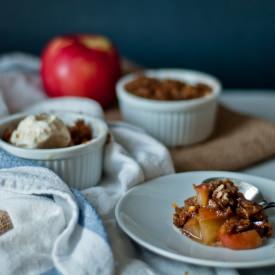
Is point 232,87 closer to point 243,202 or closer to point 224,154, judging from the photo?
point 224,154

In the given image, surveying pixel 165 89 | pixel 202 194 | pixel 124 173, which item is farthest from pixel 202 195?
pixel 165 89

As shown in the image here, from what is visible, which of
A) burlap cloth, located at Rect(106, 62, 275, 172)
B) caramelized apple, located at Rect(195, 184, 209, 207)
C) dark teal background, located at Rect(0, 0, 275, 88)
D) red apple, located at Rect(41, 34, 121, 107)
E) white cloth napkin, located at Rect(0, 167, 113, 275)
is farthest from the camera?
dark teal background, located at Rect(0, 0, 275, 88)

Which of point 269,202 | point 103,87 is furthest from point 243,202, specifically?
point 103,87

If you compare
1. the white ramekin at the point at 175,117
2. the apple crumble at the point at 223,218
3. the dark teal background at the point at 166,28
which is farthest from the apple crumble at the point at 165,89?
the dark teal background at the point at 166,28

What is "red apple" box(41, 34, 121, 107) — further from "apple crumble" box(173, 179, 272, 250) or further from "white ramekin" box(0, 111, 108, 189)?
"apple crumble" box(173, 179, 272, 250)

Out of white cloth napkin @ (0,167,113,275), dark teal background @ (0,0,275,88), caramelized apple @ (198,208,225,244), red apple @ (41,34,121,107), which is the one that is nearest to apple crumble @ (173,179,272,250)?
caramelized apple @ (198,208,225,244)
